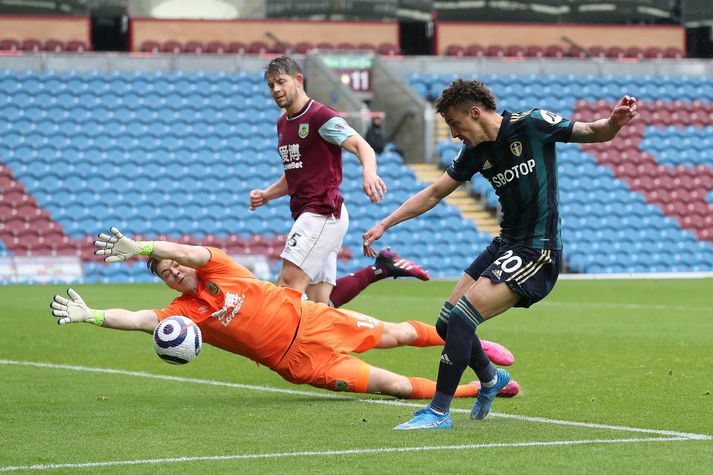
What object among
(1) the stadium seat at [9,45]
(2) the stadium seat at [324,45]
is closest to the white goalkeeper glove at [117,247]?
(1) the stadium seat at [9,45]

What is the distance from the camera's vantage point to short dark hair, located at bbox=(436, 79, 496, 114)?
7.23 meters

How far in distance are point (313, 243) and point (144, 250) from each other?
283 cm

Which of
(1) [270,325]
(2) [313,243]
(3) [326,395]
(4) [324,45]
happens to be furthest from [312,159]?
(4) [324,45]

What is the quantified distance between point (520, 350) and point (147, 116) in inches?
713

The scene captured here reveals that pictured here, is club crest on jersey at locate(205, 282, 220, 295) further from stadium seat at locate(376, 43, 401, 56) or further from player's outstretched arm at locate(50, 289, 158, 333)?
stadium seat at locate(376, 43, 401, 56)

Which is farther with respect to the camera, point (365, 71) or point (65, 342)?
point (365, 71)

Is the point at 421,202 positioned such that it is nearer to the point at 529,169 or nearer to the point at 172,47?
the point at 529,169

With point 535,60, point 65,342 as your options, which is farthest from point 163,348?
point 535,60

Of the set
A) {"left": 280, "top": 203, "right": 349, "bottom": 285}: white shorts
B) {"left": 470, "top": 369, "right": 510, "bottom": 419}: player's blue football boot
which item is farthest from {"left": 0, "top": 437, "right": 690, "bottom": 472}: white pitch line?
{"left": 280, "top": 203, "right": 349, "bottom": 285}: white shorts

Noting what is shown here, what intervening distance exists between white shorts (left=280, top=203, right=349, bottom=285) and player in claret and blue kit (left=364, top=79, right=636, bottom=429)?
2516mm

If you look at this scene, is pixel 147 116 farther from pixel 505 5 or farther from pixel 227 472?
pixel 227 472

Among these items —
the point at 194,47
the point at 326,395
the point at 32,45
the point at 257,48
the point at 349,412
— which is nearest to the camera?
the point at 349,412

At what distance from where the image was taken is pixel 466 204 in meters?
29.3

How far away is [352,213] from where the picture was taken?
2775 cm
